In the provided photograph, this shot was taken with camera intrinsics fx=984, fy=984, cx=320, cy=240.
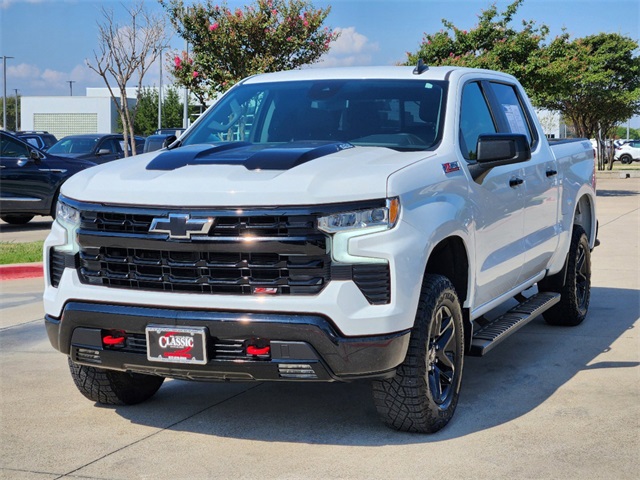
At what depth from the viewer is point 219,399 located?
584 centimetres

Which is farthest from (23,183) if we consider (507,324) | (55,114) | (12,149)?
(55,114)

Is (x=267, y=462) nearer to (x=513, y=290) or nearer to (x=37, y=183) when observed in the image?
(x=513, y=290)

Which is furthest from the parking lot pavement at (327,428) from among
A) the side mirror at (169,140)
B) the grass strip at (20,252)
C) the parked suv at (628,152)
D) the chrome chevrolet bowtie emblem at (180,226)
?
the parked suv at (628,152)

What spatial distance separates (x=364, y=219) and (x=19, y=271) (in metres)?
7.46

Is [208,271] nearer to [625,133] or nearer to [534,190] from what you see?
[534,190]

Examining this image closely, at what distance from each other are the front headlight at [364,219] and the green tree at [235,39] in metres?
17.9

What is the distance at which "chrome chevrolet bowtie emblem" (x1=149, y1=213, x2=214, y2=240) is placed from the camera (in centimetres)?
457

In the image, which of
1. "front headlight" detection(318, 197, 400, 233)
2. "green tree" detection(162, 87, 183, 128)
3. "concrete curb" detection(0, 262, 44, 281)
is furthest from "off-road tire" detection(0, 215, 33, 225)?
"green tree" detection(162, 87, 183, 128)

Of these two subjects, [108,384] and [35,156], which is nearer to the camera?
[108,384]

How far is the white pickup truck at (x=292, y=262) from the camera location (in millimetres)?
4512

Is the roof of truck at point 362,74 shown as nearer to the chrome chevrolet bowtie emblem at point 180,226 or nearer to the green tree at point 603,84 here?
the chrome chevrolet bowtie emblem at point 180,226

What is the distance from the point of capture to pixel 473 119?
20.4 feet

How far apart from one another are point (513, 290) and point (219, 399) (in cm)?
215

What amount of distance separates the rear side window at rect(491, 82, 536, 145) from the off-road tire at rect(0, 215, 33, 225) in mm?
12788
